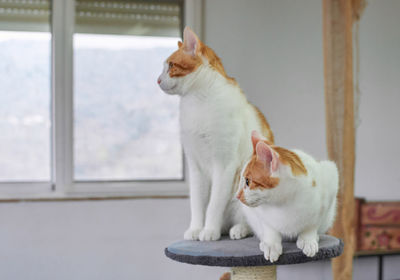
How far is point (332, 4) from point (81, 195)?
1.68 m

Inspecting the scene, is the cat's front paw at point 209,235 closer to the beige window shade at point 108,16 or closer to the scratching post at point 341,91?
the scratching post at point 341,91

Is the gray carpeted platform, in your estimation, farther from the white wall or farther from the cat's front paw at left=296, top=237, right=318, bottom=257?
the white wall

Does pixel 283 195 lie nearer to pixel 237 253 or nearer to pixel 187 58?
pixel 237 253

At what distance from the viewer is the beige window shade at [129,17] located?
278 centimetres

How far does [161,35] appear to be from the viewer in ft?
9.41

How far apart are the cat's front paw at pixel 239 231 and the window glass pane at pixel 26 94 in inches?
67.2

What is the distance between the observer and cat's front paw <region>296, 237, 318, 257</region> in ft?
3.75

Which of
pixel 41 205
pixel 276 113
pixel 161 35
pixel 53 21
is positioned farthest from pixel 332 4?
pixel 41 205

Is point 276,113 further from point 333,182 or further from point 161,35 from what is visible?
point 333,182

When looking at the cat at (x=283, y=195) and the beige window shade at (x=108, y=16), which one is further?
the beige window shade at (x=108, y=16)

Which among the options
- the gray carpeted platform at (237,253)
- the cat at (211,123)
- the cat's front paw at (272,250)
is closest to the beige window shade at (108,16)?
the cat at (211,123)

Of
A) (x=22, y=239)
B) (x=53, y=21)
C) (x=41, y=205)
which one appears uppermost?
(x=53, y=21)

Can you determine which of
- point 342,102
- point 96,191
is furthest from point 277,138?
point 96,191

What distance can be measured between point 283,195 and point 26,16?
2209mm
